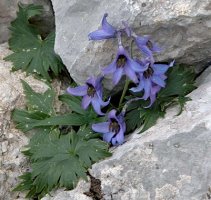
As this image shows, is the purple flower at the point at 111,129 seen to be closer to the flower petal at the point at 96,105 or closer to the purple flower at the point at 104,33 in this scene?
the flower petal at the point at 96,105

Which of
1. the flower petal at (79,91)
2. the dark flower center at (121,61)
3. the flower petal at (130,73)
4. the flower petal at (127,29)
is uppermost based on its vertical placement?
the flower petal at (127,29)

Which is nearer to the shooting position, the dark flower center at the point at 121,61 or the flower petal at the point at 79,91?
the dark flower center at the point at 121,61

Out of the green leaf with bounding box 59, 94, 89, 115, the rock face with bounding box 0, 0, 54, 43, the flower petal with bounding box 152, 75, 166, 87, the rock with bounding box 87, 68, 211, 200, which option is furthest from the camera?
the rock face with bounding box 0, 0, 54, 43

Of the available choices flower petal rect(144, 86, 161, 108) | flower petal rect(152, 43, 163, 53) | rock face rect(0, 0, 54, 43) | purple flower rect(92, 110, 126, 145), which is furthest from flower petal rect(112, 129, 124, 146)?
rock face rect(0, 0, 54, 43)

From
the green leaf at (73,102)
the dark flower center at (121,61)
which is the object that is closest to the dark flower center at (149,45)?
the dark flower center at (121,61)

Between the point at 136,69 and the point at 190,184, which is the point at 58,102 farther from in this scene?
the point at 190,184

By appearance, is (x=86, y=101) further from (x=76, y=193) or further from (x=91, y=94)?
(x=76, y=193)

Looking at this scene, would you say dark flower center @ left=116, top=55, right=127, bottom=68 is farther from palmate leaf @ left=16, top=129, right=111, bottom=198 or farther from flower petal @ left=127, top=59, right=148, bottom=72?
palmate leaf @ left=16, top=129, right=111, bottom=198

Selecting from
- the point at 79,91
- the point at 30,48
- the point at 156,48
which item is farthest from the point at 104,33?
the point at 30,48
